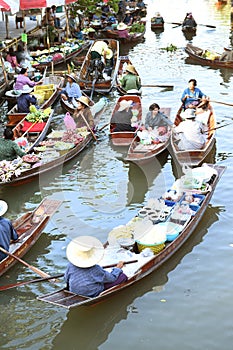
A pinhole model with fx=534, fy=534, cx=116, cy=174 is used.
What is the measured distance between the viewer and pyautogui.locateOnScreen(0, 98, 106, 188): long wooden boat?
900 centimetres

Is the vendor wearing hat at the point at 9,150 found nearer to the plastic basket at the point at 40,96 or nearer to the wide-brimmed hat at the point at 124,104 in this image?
the wide-brimmed hat at the point at 124,104

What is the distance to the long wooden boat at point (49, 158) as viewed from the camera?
8996 millimetres

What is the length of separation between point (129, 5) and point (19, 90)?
17937 mm

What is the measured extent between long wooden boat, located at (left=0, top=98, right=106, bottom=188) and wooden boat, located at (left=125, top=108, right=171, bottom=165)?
1.11 m

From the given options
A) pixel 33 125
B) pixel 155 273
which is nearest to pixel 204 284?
pixel 155 273

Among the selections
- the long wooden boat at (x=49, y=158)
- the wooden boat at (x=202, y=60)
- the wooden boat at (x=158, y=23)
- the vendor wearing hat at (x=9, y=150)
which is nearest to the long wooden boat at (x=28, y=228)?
the long wooden boat at (x=49, y=158)

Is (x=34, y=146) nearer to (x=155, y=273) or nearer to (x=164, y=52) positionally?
(x=155, y=273)

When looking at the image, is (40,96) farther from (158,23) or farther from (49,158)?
(158,23)

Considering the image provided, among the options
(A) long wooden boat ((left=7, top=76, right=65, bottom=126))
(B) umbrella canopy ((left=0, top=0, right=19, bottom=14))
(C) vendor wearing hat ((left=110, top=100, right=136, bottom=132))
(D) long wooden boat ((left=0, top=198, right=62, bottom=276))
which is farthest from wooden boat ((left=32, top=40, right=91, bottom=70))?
(D) long wooden boat ((left=0, top=198, right=62, bottom=276))

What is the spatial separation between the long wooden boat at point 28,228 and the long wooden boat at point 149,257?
1122 millimetres

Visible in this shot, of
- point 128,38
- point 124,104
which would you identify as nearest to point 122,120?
point 124,104

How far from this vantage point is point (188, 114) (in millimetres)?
10734

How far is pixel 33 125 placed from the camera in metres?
11.1

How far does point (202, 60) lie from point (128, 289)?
12.9m
